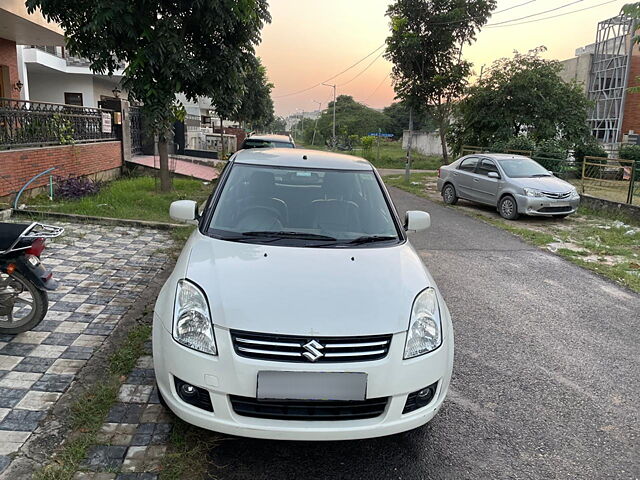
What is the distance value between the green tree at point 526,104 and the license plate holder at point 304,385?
21785 millimetres

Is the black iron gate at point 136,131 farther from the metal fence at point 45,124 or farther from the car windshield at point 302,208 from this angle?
the car windshield at point 302,208

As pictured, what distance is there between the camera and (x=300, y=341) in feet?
7.89

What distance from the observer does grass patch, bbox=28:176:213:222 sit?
8.55 metres

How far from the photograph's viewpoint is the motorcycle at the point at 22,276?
3668 mm

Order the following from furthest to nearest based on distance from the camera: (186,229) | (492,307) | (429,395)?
1. (186,229)
2. (492,307)
3. (429,395)

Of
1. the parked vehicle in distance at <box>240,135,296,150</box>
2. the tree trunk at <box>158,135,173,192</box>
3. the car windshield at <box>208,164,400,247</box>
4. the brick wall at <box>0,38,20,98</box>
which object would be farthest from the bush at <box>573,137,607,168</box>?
the brick wall at <box>0,38,20,98</box>

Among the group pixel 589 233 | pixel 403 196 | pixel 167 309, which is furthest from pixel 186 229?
pixel 403 196

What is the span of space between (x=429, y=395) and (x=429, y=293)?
0.59 m

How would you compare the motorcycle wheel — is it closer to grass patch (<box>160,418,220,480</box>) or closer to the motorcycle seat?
the motorcycle seat

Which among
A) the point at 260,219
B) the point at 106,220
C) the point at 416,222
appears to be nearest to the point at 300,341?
the point at 260,219

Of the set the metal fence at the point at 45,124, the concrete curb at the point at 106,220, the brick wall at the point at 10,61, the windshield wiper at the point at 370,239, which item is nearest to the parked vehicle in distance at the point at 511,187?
the concrete curb at the point at 106,220

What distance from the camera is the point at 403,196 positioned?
51.3 ft

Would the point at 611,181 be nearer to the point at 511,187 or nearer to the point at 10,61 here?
the point at 511,187

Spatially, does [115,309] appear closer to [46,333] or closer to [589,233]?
[46,333]
